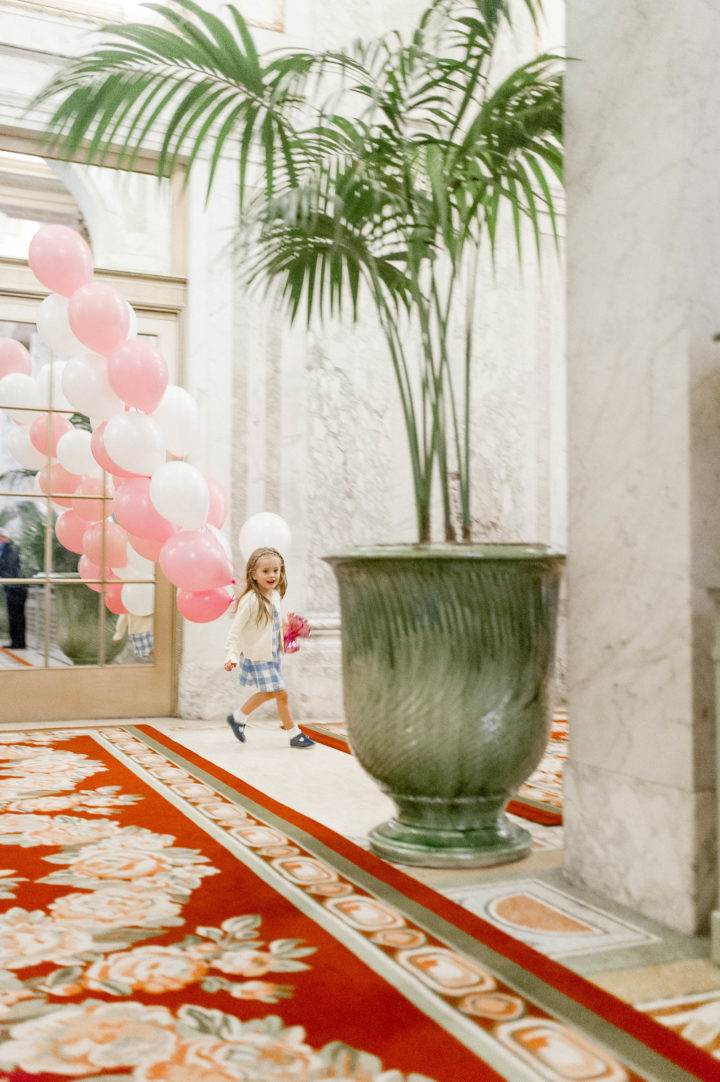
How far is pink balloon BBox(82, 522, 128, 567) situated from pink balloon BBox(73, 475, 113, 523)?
0.09 metres

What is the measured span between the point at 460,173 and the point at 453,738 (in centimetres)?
134

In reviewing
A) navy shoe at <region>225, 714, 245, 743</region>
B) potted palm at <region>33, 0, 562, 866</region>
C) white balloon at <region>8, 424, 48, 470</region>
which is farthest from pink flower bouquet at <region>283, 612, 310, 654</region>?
potted palm at <region>33, 0, 562, 866</region>

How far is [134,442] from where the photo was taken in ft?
12.3

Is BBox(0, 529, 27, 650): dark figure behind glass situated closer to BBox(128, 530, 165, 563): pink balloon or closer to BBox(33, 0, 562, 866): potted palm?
BBox(128, 530, 165, 563): pink balloon

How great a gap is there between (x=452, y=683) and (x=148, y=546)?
7.44 feet

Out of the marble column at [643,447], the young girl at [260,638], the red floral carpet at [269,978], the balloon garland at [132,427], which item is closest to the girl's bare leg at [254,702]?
the young girl at [260,638]

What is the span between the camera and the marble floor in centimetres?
151

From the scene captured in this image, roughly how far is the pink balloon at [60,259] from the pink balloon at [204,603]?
1.37 m

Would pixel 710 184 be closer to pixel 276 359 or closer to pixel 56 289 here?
pixel 56 289

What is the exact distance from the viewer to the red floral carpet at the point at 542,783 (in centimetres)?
287

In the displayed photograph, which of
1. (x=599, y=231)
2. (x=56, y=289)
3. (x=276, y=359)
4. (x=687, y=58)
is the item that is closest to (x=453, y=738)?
(x=599, y=231)

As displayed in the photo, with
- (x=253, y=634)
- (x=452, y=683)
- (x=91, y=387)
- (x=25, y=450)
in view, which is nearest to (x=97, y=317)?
(x=91, y=387)

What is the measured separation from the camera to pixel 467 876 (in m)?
2.18

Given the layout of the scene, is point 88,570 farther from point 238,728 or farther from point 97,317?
point 97,317
